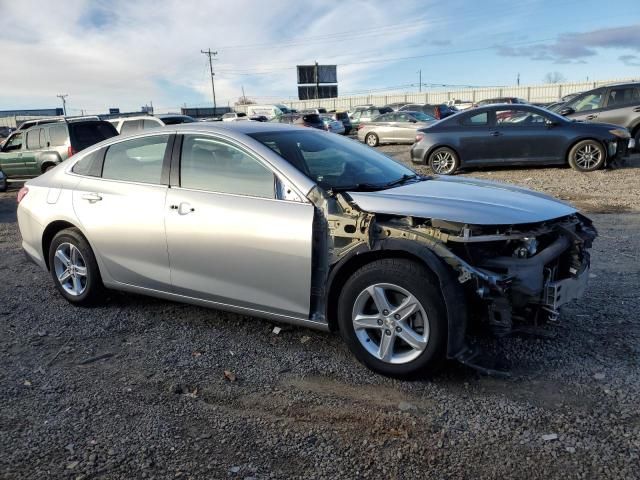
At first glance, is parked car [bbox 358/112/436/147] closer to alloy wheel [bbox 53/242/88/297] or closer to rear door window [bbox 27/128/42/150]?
rear door window [bbox 27/128/42/150]

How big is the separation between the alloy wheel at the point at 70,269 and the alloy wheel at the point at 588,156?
410 inches

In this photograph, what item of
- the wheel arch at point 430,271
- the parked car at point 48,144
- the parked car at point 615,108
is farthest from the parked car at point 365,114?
the wheel arch at point 430,271

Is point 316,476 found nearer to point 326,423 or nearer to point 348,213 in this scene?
point 326,423

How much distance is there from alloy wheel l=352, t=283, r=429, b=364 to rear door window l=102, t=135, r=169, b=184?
2.00 m

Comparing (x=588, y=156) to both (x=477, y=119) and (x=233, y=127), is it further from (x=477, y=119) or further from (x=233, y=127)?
(x=233, y=127)

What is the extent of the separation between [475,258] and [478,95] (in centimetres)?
5218

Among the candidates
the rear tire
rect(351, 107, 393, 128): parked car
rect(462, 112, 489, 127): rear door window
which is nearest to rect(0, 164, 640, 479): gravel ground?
rect(462, 112, 489, 127): rear door window

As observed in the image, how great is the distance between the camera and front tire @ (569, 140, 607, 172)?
11578mm

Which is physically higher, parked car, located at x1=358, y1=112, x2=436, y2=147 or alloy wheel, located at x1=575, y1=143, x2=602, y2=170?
parked car, located at x1=358, y1=112, x2=436, y2=147

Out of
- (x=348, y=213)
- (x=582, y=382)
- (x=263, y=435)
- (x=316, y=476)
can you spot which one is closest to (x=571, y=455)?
(x=582, y=382)

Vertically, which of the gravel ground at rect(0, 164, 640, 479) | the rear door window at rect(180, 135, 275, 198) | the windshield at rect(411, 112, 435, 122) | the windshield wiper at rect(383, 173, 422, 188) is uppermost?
the windshield at rect(411, 112, 435, 122)

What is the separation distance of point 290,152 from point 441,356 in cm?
183

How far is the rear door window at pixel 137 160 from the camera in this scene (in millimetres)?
4441

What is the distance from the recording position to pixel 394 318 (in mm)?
3412
